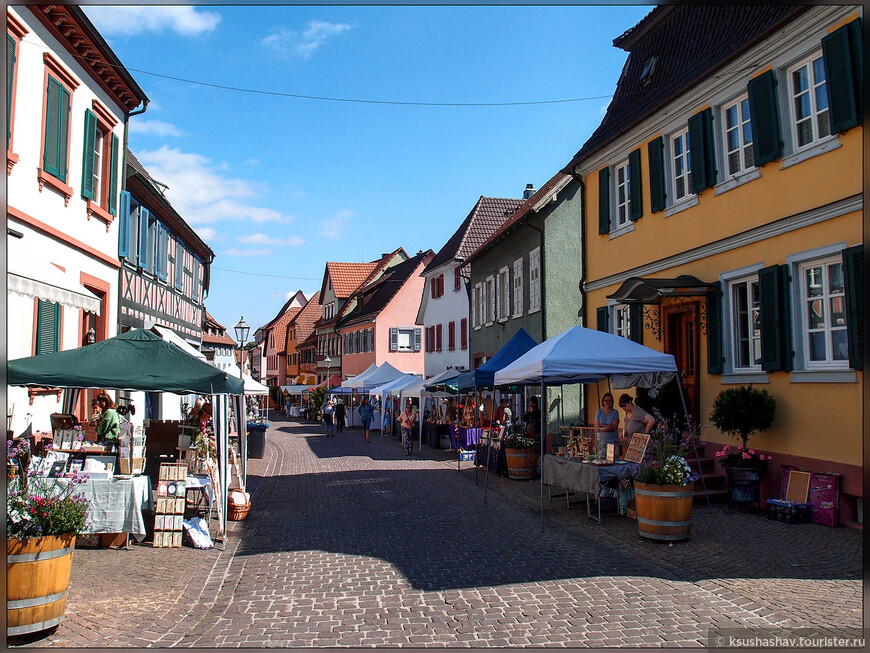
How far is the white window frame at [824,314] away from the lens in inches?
402

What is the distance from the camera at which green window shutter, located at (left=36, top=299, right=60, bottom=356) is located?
39.4 ft

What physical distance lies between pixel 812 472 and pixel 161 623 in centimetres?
847

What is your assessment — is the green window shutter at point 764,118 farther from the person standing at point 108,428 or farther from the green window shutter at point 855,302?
the person standing at point 108,428

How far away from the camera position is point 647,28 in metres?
17.2

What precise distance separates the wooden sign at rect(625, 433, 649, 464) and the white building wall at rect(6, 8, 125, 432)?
8354 mm

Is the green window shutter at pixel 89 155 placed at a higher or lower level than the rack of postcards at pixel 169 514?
higher

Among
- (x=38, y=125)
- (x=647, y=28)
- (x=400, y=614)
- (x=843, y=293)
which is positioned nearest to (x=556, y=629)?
(x=400, y=614)

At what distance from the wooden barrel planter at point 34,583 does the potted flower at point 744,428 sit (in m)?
8.89

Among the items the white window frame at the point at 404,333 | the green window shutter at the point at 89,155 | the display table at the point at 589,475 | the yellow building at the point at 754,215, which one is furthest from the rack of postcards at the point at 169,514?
the white window frame at the point at 404,333

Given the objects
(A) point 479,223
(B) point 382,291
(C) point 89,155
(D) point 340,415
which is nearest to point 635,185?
(C) point 89,155

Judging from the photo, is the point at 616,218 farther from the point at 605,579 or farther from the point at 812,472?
the point at 605,579

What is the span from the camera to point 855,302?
9.68 m

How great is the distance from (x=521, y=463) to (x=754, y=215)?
6.72 meters

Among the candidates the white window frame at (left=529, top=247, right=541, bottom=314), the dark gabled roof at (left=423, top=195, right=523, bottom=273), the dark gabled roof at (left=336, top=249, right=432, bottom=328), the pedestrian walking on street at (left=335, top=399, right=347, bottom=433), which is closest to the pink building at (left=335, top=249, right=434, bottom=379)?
the dark gabled roof at (left=336, top=249, right=432, bottom=328)
